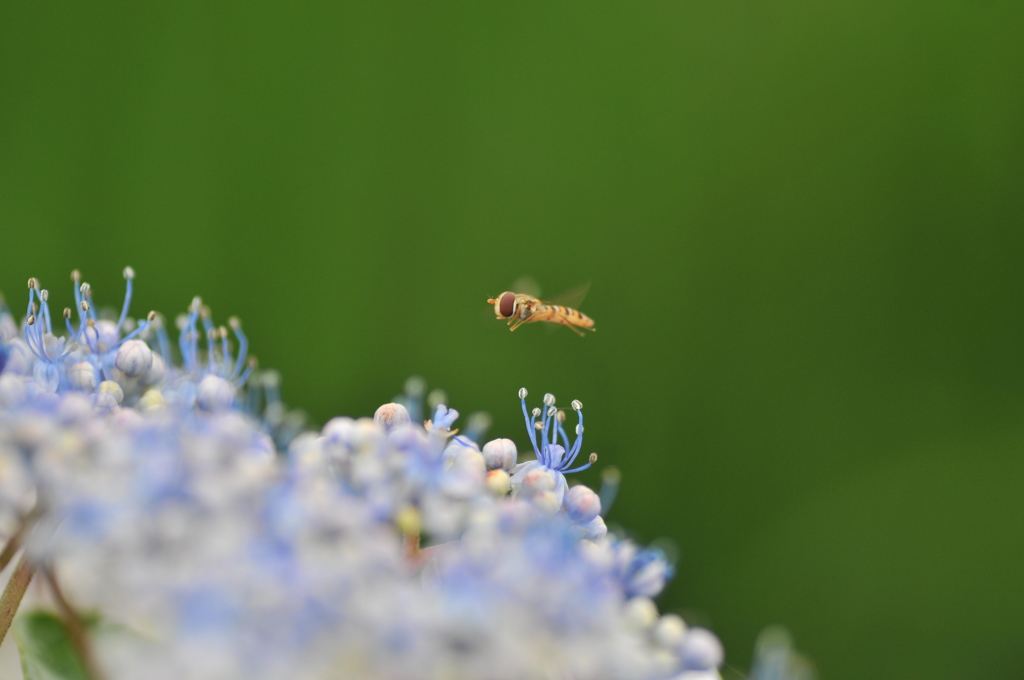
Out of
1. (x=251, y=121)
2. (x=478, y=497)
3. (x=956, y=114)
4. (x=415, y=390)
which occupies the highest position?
(x=956, y=114)

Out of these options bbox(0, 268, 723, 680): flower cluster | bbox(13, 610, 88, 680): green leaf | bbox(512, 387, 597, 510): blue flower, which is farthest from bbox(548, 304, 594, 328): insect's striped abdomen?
bbox(13, 610, 88, 680): green leaf

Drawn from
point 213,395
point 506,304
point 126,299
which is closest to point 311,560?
point 213,395

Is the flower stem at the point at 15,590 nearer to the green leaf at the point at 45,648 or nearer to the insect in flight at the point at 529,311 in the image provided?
the green leaf at the point at 45,648

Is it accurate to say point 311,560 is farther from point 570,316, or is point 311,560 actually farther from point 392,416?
point 570,316

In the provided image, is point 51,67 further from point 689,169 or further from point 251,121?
point 689,169

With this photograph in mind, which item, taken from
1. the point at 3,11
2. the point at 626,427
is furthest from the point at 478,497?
the point at 3,11

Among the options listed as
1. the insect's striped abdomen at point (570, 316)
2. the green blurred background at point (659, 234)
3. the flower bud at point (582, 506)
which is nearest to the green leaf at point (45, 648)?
the flower bud at point (582, 506)
